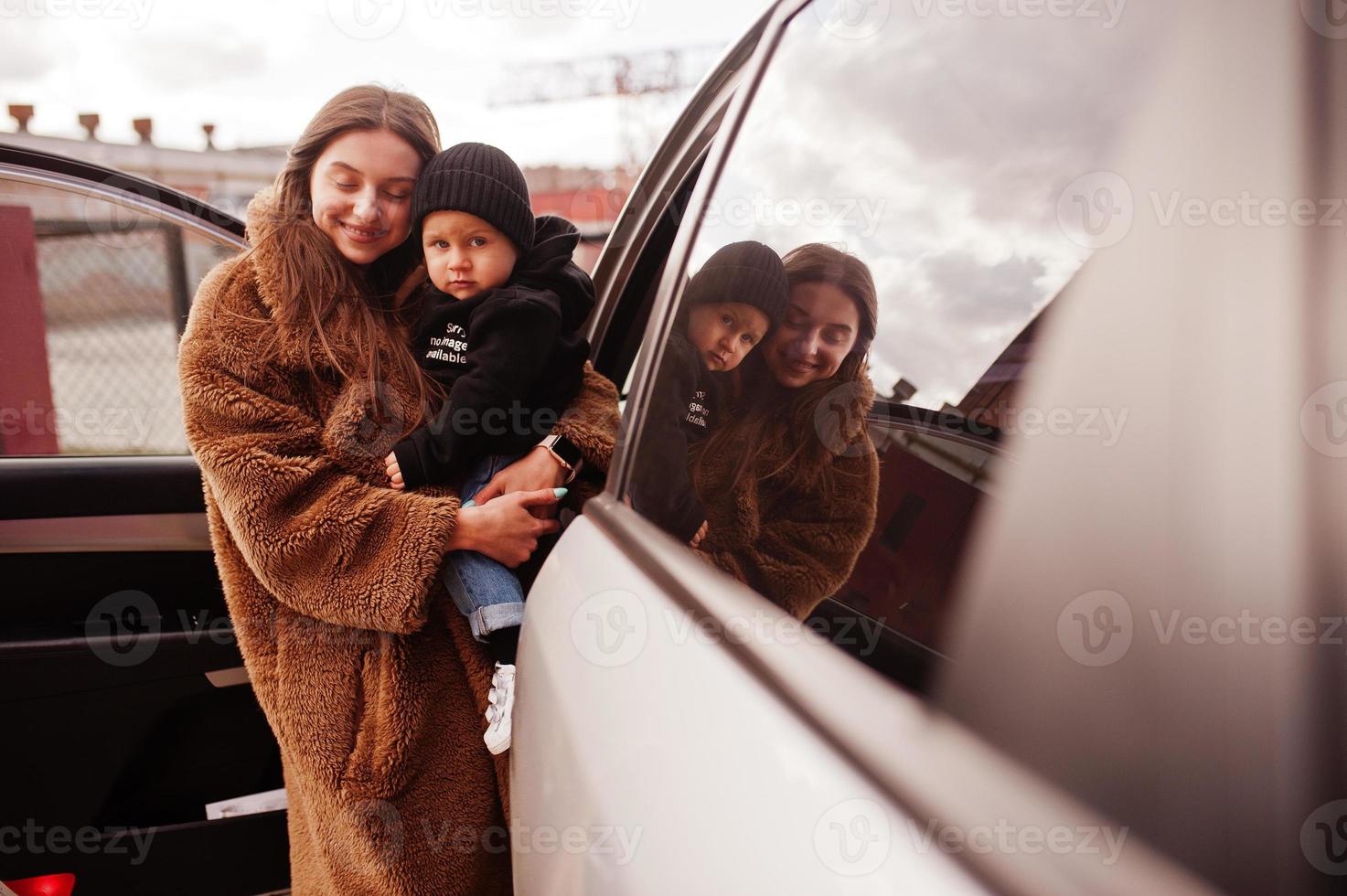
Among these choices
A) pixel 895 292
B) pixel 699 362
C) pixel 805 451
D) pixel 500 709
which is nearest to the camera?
pixel 895 292

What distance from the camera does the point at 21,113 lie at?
2.52 m

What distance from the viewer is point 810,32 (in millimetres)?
1104

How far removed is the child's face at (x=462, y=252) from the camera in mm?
1750

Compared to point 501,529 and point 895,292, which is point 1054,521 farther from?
point 501,529

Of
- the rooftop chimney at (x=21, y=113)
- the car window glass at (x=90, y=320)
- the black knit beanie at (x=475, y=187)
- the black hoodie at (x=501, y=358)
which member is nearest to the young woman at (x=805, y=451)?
the black hoodie at (x=501, y=358)

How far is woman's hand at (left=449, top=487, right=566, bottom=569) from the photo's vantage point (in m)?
1.65

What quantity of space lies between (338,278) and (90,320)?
1643 mm

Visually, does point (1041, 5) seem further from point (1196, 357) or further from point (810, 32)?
point (810, 32)

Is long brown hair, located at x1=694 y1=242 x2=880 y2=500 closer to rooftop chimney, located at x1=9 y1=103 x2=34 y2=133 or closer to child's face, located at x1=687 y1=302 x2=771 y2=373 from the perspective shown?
child's face, located at x1=687 y1=302 x2=771 y2=373

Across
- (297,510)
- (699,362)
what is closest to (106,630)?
(297,510)

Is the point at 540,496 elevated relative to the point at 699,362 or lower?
lower

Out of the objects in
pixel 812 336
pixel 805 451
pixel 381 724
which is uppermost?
pixel 812 336

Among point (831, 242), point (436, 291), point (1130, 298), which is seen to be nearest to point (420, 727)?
point (436, 291)

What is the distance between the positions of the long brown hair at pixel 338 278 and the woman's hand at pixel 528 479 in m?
0.20
